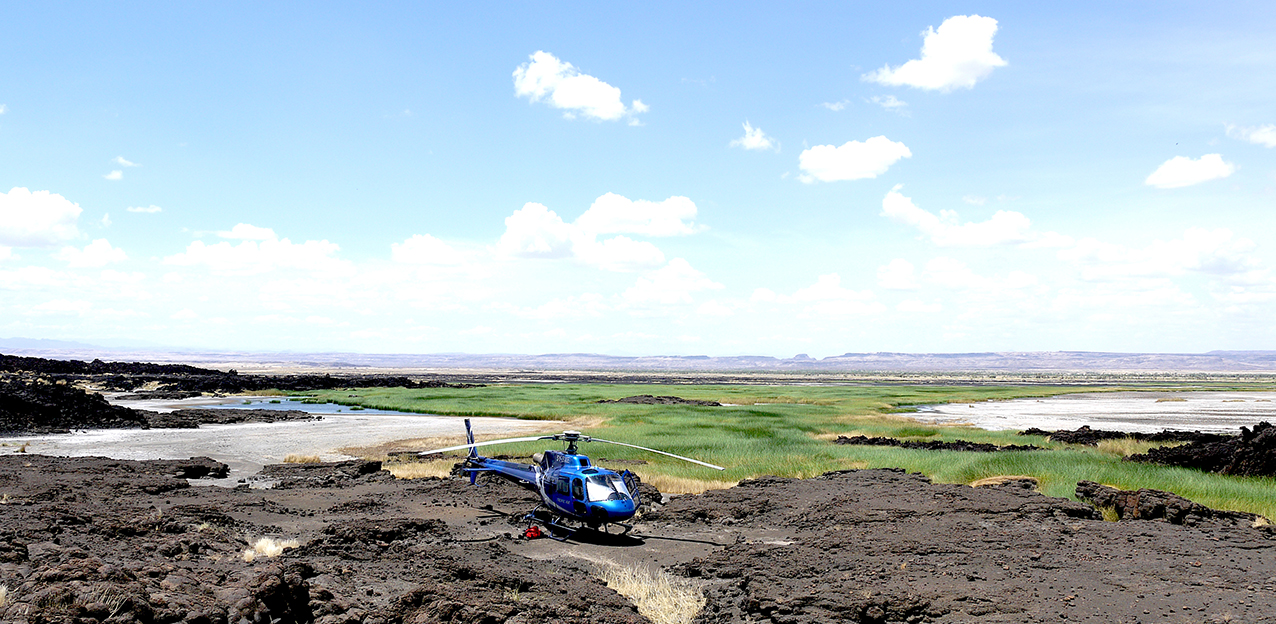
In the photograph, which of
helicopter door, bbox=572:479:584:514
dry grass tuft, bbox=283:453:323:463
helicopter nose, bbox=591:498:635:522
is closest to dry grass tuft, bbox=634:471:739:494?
helicopter nose, bbox=591:498:635:522

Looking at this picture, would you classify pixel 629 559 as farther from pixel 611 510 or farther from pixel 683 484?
pixel 683 484

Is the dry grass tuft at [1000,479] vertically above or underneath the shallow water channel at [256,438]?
above

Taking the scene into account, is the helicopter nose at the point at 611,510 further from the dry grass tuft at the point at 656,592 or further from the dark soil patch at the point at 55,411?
the dark soil patch at the point at 55,411

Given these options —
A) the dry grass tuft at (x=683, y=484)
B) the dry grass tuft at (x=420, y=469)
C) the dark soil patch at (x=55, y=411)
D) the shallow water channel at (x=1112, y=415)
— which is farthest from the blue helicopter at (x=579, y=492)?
the dark soil patch at (x=55, y=411)

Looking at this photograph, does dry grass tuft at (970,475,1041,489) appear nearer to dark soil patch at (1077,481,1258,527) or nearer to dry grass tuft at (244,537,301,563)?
dark soil patch at (1077,481,1258,527)

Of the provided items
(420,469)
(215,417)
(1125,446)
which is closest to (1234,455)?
(1125,446)

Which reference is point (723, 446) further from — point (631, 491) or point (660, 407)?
point (660, 407)

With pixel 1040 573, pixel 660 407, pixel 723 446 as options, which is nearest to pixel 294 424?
pixel 660 407

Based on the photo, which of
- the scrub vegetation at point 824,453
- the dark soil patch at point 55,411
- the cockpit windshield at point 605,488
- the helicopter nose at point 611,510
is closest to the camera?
the helicopter nose at point 611,510
